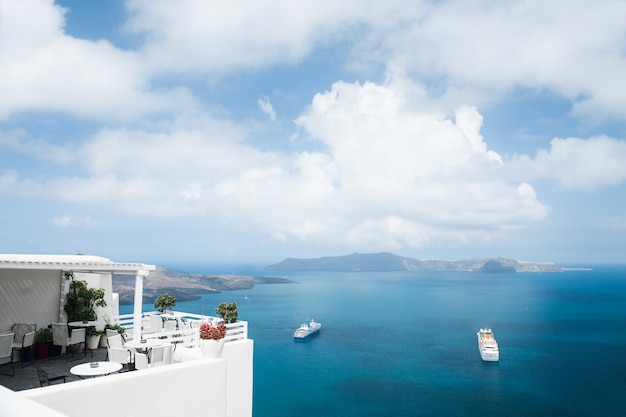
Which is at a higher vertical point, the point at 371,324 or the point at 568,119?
the point at 568,119

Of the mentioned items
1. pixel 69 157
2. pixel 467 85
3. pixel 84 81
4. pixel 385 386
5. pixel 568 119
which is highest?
pixel 568 119

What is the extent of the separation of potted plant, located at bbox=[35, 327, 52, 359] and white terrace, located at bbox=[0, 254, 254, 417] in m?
0.85

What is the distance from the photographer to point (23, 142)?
55.2 metres

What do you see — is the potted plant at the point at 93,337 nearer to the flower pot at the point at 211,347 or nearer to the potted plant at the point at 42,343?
the potted plant at the point at 42,343

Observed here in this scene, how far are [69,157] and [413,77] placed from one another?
48.0 metres

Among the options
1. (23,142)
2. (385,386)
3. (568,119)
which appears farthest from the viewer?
(568,119)

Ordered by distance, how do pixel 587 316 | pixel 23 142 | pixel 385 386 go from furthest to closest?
pixel 587 316 → pixel 23 142 → pixel 385 386

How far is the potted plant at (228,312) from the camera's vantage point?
10.9 meters

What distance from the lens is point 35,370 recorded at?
26.3ft

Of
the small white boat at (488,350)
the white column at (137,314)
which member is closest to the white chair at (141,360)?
the white column at (137,314)

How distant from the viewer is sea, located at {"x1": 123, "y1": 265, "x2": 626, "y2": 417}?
122ft

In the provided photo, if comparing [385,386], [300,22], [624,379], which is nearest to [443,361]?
[385,386]

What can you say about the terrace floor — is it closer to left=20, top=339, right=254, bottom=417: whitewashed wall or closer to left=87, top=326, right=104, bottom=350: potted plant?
left=87, top=326, right=104, bottom=350: potted plant

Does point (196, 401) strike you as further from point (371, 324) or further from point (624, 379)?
point (371, 324)
